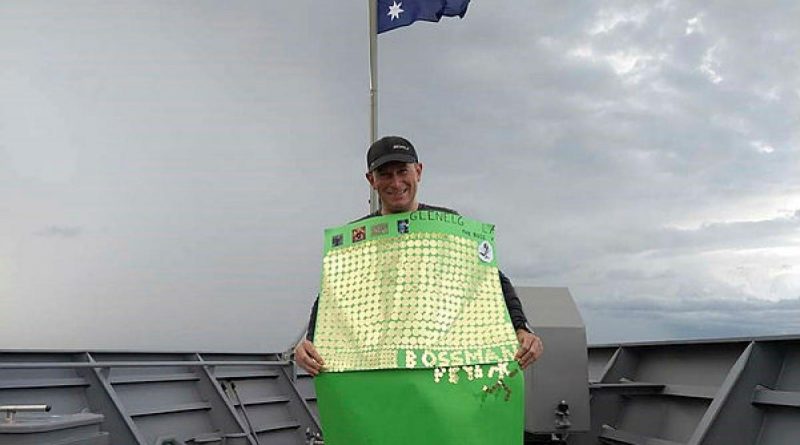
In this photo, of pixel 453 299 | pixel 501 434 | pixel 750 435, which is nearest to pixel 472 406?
pixel 501 434

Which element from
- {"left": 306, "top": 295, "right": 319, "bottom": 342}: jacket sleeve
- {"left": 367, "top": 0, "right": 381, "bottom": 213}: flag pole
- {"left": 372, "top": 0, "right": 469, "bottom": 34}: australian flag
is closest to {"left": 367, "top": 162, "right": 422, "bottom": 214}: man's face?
{"left": 306, "top": 295, "right": 319, "bottom": 342}: jacket sleeve

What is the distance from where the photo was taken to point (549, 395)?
4445 mm

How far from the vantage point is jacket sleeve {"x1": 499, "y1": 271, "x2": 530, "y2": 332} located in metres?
2.18

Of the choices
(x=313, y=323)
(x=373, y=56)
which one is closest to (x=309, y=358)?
(x=313, y=323)

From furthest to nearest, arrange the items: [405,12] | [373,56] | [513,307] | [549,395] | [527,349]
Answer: [405,12]
[373,56]
[549,395]
[513,307]
[527,349]

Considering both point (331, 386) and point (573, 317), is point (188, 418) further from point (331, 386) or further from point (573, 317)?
point (331, 386)

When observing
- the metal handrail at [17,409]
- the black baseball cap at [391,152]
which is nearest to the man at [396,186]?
the black baseball cap at [391,152]

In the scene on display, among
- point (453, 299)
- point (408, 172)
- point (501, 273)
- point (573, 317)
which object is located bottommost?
point (453, 299)

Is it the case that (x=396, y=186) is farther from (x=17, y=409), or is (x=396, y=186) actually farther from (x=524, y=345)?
(x=17, y=409)

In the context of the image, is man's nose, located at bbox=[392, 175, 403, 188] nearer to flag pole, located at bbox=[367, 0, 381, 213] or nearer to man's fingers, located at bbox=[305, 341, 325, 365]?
man's fingers, located at bbox=[305, 341, 325, 365]

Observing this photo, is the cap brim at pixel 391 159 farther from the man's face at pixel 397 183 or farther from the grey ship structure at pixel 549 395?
the grey ship structure at pixel 549 395

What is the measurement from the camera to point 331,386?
6.75 feet

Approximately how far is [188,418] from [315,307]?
3.76 meters

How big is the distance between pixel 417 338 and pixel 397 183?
0.48 meters
